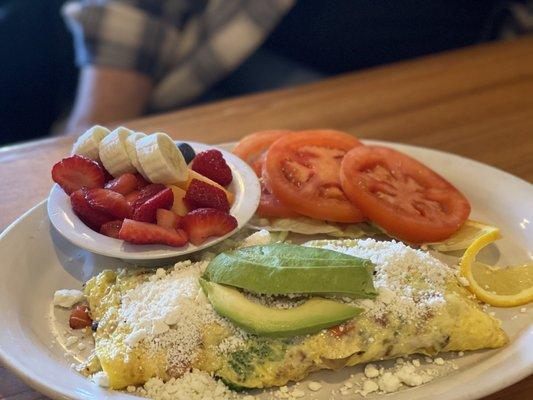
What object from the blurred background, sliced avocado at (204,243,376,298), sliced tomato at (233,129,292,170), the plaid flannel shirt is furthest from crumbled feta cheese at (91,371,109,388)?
the plaid flannel shirt

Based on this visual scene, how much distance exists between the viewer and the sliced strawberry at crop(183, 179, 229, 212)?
Result: 1.50 m

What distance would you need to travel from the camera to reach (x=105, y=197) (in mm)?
1469

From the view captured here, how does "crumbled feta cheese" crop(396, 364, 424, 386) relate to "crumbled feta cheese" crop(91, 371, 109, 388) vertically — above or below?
above

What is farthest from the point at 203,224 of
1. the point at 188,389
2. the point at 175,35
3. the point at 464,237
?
the point at 175,35

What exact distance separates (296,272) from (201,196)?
0.36 m

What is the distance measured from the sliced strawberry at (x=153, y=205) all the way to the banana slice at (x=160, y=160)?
0.17 feet

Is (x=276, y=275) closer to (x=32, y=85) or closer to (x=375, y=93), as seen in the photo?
(x=375, y=93)

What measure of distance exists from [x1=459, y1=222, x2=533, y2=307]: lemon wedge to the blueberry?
Result: 74 centimetres

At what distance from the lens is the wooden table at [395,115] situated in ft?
7.04

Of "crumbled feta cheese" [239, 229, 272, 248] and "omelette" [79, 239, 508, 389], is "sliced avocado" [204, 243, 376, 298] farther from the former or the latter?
"crumbled feta cheese" [239, 229, 272, 248]

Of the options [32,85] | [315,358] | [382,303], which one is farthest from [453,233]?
[32,85]

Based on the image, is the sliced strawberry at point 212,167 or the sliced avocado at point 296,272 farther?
the sliced strawberry at point 212,167

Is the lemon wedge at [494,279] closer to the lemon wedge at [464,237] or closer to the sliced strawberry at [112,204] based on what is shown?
the lemon wedge at [464,237]

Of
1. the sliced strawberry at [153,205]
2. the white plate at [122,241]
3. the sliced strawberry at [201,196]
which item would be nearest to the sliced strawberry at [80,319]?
the white plate at [122,241]
